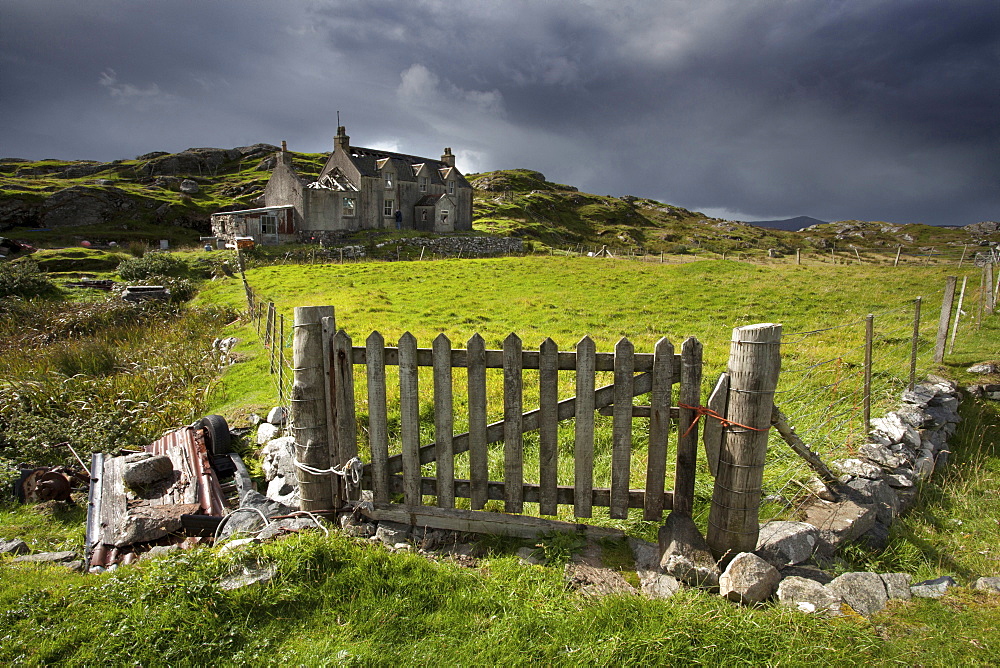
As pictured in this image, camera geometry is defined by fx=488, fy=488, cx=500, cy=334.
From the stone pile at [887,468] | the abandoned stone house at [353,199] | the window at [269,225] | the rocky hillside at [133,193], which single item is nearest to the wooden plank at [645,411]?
the stone pile at [887,468]

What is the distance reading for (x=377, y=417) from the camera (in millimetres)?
4812

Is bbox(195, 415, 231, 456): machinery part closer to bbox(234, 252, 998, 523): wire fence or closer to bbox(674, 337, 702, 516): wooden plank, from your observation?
bbox(234, 252, 998, 523): wire fence

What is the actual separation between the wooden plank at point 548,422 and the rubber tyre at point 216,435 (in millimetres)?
4846

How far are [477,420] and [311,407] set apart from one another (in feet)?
5.55

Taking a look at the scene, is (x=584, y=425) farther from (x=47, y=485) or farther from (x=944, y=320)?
(x=944, y=320)

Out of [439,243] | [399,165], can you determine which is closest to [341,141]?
[399,165]

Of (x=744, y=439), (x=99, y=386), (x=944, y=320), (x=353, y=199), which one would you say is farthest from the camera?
(x=353, y=199)

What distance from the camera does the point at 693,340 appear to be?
4.22 metres

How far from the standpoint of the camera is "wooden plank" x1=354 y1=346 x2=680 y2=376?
14.4 feet

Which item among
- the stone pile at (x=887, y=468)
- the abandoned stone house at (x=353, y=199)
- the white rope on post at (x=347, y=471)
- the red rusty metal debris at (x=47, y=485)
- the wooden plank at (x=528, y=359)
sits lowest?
the red rusty metal debris at (x=47, y=485)

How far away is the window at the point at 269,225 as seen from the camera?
46.8 metres

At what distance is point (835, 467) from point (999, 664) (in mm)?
2612

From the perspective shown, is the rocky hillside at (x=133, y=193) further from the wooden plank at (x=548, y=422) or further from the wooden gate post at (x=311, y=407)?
the wooden plank at (x=548, y=422)

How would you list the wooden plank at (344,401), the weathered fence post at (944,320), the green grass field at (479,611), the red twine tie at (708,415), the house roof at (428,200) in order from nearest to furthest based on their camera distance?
1. the green grass field at (479,611)
2. the red twine tie at (708,415)
3. the wooden plank at (344,401)
4. the weathered fence post at (944,320)
5. the house roof at (428,200)
